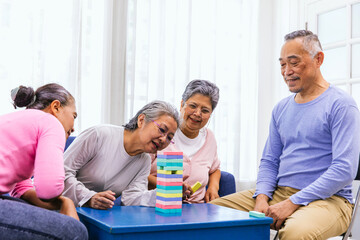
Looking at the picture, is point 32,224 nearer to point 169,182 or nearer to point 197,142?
point 169,182

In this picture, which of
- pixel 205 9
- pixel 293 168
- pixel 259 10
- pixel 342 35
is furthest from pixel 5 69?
pixel 342 35

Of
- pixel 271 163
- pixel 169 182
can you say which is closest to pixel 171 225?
pixel 169 182

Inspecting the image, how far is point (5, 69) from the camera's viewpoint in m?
2.63

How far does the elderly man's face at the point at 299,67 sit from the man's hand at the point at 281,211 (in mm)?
585

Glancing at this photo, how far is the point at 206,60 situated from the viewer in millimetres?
3469

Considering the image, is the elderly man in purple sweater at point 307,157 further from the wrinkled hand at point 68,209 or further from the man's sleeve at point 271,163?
the wrinkled hand at point 68,209

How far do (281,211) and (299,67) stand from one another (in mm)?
716

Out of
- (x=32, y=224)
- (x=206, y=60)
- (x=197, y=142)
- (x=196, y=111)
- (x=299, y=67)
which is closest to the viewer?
(x=32, y=224)

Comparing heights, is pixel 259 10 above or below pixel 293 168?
above

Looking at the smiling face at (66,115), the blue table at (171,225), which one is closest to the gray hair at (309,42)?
the blue table at (171,225)

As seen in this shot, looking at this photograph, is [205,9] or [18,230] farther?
[205,9]

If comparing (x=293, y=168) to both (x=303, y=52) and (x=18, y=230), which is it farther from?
(x=18, y=230)

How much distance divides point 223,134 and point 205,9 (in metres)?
1.16

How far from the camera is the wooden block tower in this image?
1.43m
